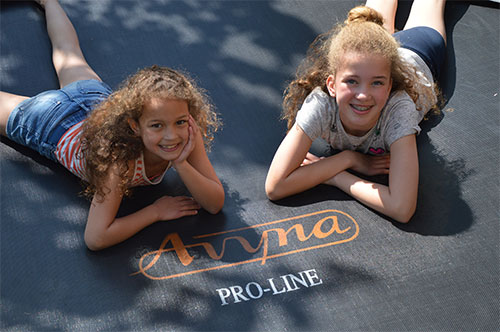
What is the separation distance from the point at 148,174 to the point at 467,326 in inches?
42.1

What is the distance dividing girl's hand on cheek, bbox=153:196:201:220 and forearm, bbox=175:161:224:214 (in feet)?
0.12

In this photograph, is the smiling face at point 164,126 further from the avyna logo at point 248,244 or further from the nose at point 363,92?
the nose at point 363,92

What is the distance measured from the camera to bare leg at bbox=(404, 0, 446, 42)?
2.53 metres

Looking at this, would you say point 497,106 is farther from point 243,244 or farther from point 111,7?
point 111,7

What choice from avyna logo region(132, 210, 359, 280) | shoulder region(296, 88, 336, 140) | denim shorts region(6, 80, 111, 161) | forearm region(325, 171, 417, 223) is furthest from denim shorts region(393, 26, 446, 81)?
denim shorts region(6, 80, 111, 161)

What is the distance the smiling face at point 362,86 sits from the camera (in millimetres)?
1791

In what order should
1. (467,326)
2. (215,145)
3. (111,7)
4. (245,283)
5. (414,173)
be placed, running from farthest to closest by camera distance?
(111,7) → (215,145) → (414,173) → (245,283) → (467,326)

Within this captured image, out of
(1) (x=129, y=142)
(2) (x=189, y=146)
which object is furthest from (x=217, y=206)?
(1) (x=129, y=142)

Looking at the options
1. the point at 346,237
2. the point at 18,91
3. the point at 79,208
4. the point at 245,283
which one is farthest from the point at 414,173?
the point at 18,91

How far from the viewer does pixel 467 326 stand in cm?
161

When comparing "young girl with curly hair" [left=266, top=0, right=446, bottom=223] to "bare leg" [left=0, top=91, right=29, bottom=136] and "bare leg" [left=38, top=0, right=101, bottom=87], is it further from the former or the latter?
"bare leg" [left=0, top=91, right=29, bottom=136]

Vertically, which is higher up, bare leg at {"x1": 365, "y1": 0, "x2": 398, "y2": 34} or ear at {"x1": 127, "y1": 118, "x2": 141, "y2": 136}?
bare leg at {"x1": 365, "y1": 0, "x2": 398, "y2": 34}

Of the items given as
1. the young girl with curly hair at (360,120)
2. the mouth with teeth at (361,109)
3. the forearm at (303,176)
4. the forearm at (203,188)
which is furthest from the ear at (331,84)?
the forearm at (203,188)

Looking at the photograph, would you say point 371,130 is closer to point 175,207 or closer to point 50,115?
point 175,207
